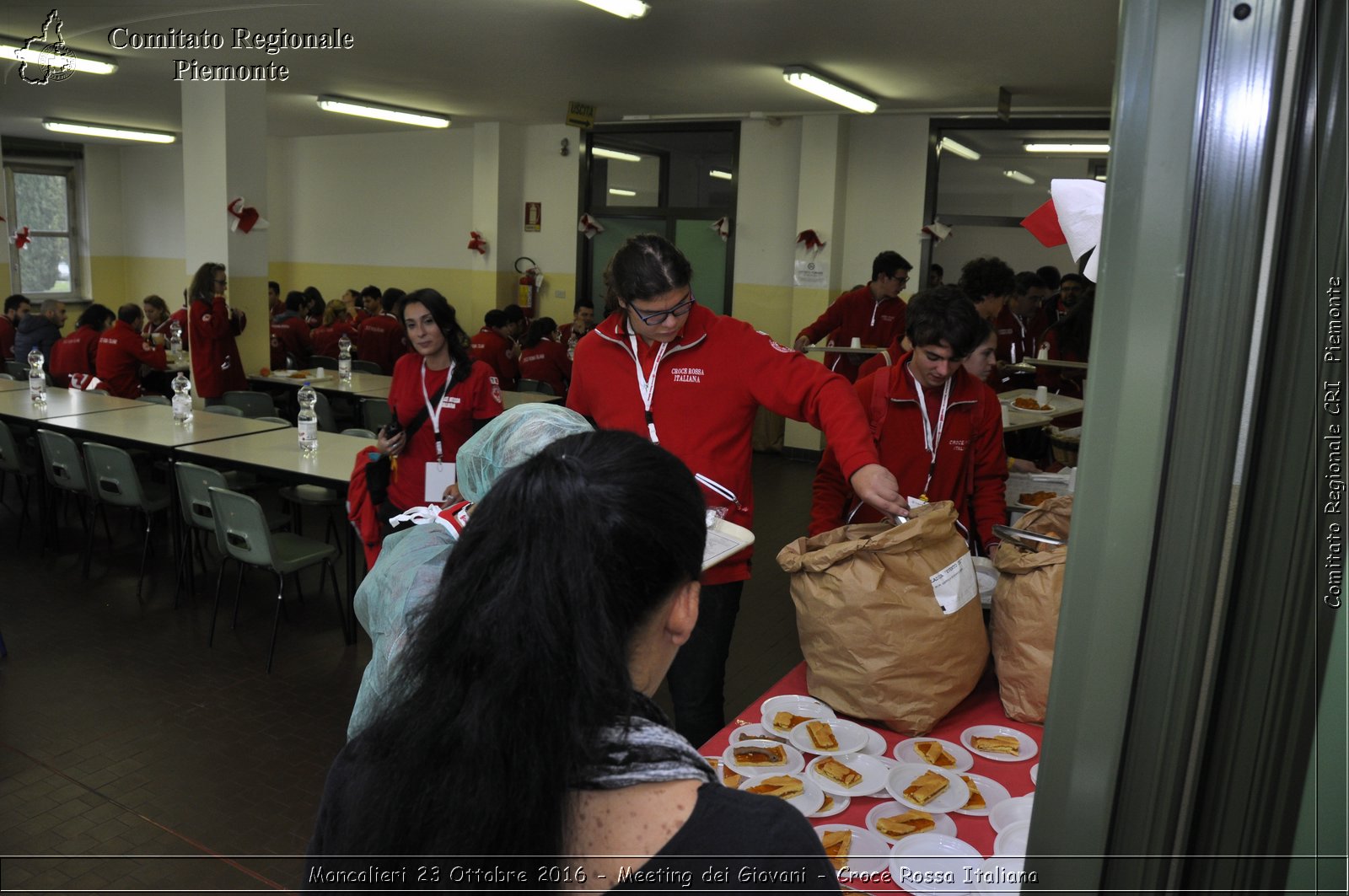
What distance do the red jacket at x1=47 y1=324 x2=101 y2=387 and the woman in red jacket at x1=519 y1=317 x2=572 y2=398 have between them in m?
3.23

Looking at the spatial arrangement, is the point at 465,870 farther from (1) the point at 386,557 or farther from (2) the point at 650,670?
(1) the point at 386,557

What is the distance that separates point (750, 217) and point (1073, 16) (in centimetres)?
456

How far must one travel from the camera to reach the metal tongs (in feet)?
6.32

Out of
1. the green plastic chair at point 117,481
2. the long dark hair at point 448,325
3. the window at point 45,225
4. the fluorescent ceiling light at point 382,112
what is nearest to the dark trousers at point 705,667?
the long dark hair at point 448,325

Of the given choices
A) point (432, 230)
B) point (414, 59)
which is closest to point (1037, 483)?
point (414, 59)

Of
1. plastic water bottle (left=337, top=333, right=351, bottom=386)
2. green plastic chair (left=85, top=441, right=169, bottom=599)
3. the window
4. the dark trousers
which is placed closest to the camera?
the dark trousers

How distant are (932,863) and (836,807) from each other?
20 cm

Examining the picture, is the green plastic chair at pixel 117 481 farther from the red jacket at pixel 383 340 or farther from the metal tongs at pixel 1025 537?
the metal tongs at pixel 1025 537

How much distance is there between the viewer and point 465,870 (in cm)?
79

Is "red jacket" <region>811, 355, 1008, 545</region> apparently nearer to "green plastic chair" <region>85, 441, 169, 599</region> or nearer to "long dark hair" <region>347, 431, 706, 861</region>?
"long dark hair" <region>347, 431, 706, 861</region>

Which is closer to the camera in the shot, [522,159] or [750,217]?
[750,217]

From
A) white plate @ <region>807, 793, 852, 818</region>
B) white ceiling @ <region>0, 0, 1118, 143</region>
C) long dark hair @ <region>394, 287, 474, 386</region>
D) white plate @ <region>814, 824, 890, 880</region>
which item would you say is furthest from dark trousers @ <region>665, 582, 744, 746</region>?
white ceiling @ <region>0, 0, 1118, 143</region>

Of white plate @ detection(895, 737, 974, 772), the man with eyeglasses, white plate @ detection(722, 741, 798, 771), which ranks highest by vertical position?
the man with eyeglasses

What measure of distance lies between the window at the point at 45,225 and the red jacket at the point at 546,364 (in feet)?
31.8
